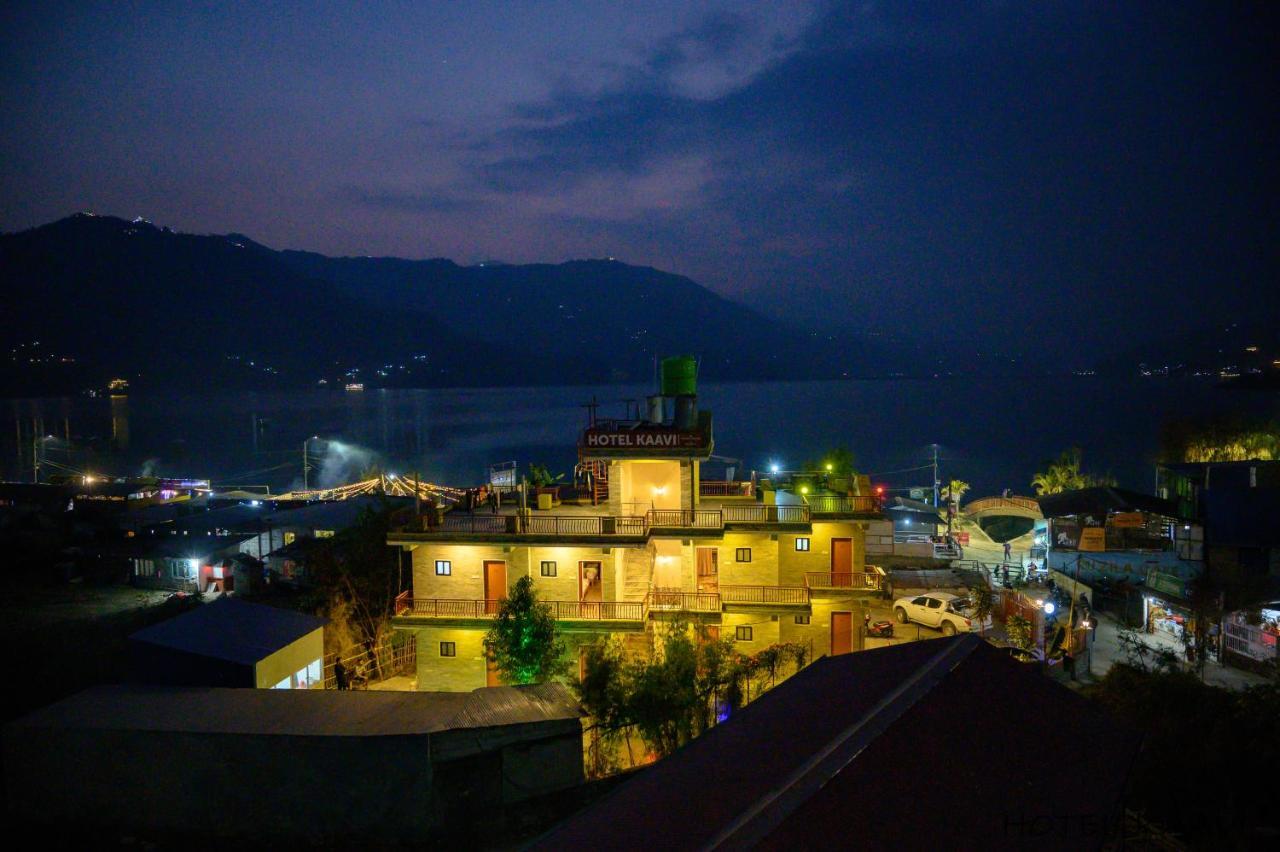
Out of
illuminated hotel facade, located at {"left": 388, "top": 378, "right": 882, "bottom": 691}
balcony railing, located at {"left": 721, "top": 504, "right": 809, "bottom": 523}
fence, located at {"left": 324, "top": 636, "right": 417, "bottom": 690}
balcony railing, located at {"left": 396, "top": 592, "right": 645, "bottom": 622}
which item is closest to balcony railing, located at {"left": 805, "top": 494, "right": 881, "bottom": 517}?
illuminated hotel facade, located at {"left": 388, "top": 378, "right": 882, "bottom": 691}

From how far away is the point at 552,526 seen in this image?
2203 cm

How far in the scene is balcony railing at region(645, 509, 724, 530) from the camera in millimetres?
22625

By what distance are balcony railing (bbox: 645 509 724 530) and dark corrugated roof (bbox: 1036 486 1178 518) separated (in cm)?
2017

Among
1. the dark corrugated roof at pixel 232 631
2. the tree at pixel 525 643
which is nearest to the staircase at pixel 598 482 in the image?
the tree at pixel 525 643

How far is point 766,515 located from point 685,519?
110 inches

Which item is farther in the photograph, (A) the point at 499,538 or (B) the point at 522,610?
(A) the point at 499,538

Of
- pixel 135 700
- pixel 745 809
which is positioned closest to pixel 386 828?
pixel 135 700

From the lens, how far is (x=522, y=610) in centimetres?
1992

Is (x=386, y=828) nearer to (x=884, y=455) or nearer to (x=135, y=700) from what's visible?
(x=135, y=700)

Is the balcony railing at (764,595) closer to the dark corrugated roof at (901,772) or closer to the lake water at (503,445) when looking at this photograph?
the dark corrugated roof at (901,772)

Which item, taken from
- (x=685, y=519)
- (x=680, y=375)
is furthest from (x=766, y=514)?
(x=680, y=375)

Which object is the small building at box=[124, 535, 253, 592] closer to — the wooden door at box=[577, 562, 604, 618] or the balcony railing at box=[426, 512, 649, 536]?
the balcony railing at box=[426, 512, 649, 536]

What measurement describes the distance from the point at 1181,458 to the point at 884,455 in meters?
77.1

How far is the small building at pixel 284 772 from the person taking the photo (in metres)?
13.7
